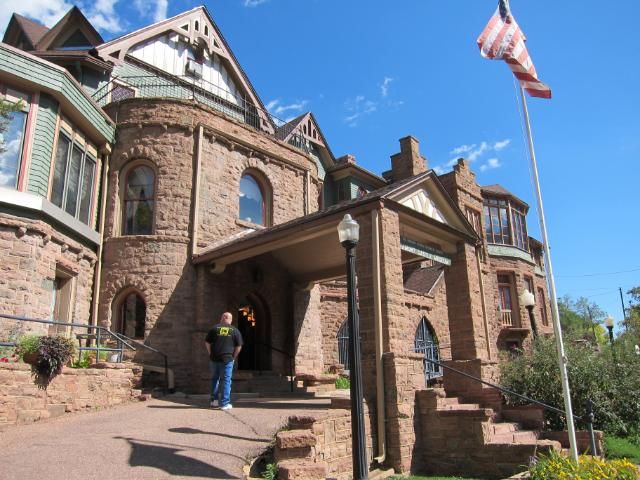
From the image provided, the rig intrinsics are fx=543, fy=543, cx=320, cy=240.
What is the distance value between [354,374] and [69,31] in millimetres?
18554

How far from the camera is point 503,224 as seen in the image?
29.7 meters

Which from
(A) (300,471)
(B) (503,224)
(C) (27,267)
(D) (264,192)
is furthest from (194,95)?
(B) (503,224)

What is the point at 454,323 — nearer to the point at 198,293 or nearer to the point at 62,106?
the point at 198,293

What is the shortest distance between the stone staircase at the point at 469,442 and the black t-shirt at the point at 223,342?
3.64m

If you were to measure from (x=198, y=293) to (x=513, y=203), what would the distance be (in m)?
21.7

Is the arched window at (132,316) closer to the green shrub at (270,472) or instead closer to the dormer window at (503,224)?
the green shrub at (270,472)

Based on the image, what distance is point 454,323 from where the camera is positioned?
1252 cm

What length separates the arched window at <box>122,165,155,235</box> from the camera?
15555 millimetres

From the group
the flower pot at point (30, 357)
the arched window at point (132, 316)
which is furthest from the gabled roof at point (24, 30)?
the flower pot at point (30, 357)

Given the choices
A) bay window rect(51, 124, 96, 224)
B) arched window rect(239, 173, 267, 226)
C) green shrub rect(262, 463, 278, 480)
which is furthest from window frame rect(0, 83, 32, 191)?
green shrub rect(262, 463, 278, 480)

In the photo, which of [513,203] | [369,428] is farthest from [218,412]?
[513,203]

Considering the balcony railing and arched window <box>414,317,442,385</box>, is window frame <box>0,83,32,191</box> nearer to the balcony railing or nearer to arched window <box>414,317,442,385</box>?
the balcony railing

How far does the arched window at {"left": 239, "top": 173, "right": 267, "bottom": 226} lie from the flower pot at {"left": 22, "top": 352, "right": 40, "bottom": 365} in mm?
8398

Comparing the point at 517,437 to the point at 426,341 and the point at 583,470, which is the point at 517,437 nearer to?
the point at 583,470
